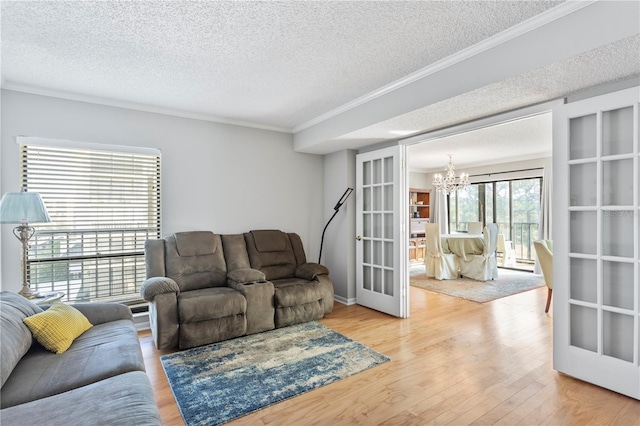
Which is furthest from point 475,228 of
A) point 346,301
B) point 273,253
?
point 273,253

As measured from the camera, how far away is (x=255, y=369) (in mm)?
2590

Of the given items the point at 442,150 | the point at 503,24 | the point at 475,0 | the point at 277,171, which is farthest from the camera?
the point at 442,150

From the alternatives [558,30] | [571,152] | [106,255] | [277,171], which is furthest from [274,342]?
[558,30]

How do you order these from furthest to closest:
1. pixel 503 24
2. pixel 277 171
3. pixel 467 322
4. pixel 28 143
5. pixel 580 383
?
1. pixel 277 171
2. pixel 467 322
3. pixel 28 143
4. pixel 580 383
5. pixel 503 24

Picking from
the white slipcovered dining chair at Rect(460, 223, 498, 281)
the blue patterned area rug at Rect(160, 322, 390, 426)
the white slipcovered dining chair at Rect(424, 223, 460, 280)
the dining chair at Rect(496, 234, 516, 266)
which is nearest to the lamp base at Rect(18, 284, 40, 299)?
the blue patterned area rug at Rect(160, 322, 390, 426)

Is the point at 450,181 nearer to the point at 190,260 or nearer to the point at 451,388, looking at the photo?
the point at 451,388

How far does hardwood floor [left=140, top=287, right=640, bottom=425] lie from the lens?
1.98 meters

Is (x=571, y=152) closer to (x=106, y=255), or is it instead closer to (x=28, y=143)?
(x=106, y=255)

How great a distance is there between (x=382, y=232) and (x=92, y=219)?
3400mm

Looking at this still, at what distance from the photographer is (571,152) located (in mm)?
2406

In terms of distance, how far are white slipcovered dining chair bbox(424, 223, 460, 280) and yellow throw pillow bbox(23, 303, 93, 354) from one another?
5.61m

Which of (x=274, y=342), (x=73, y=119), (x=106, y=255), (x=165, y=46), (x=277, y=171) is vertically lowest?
(x=274, y=342)

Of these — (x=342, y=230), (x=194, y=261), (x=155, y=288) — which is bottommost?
(x=155, y=288)

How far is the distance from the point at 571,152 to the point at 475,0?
139 centimetres
